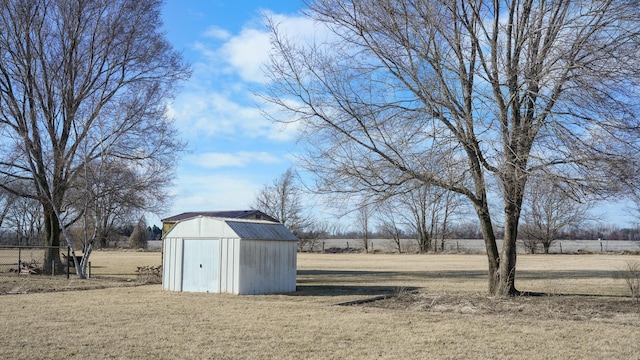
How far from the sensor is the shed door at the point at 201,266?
18.5 metres

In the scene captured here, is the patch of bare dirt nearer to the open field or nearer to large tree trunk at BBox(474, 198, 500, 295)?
the open field

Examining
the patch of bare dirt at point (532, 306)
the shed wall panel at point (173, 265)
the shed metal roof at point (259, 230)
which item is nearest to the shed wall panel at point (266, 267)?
the shed metal roof at point (259, 230)

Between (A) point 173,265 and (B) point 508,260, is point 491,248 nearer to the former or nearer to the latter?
(B) point 508,260

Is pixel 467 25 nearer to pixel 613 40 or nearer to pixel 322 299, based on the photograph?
pixel 613 40

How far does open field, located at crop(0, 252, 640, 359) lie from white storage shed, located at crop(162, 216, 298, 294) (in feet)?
5.46

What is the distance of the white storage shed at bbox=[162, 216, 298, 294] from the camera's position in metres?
18.1

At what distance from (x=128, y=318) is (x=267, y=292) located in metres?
7.32

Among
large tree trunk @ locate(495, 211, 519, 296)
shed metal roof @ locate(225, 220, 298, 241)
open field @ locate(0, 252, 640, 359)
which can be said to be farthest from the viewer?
shed metal roof @ locate(225, 220, 298, 241)

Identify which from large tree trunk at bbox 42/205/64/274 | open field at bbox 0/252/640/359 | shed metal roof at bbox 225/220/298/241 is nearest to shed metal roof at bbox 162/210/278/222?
large tree trunk at bbox 42/205/64/274

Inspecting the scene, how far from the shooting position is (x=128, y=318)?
11773 millimetres

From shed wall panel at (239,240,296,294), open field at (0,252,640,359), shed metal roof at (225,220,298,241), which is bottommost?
open field at (0,252,640,359)

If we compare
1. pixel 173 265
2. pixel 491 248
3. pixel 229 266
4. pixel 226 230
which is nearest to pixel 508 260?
pixel 491 248

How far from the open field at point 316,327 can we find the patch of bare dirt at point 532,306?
2 cm

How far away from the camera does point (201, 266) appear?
61.8 feet
